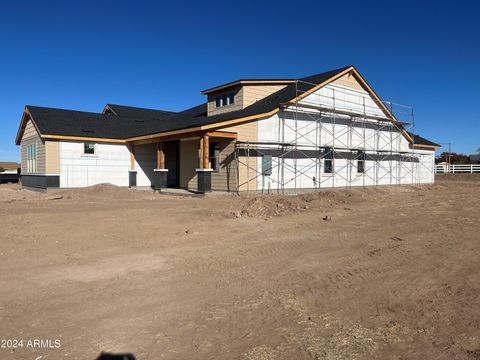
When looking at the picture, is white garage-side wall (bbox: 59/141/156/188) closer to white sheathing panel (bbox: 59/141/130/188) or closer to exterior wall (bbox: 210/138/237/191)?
white sheathing panel (bbox: 59/141/130/188)

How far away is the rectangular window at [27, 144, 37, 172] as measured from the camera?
24938 millimetres

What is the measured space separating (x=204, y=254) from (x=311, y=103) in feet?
55.4

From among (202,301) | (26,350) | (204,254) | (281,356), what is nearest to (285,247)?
(204,254)

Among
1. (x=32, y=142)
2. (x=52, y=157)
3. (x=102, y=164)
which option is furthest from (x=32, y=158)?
(x=102, y=164)

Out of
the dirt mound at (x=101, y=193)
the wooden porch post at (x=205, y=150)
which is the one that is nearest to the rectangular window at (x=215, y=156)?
the wooden porch post at (x=205, y=150)

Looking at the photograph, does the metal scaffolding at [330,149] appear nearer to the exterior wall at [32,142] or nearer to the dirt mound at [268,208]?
the dirt mound at [268,208]

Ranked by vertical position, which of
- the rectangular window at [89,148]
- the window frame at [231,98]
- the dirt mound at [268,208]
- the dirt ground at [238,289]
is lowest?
the dirt ground at [238,289]

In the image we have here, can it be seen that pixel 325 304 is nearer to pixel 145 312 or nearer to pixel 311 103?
pixel 145 312

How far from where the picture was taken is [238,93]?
23.3 meters

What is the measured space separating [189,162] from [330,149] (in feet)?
27.2

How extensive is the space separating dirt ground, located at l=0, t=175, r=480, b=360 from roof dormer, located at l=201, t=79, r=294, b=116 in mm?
13294

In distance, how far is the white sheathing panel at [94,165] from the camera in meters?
23.5

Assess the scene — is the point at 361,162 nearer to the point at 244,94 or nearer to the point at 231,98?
the point at 244,94

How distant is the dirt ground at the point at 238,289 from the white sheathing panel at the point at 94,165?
1298 centimetres
